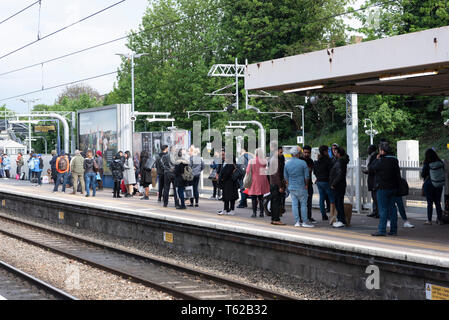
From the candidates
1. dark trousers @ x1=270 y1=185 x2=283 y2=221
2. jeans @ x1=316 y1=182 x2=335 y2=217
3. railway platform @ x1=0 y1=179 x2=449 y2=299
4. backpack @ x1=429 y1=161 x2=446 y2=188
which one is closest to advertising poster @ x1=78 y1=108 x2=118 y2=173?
railway platform @ x1=0 y1=179 x2=449 y2=299

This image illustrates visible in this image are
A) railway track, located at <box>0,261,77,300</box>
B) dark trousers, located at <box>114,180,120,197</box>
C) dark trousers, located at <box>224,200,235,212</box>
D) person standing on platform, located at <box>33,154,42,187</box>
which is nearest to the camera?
railway track, located at <box>0,261,77,300</box>

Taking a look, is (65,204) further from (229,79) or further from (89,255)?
(229,79)

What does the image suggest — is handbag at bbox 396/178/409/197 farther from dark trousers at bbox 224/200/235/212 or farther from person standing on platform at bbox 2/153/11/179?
person standing on platform at bbox 2/153/11/179

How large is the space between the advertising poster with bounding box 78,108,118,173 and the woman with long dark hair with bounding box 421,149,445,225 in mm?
15081

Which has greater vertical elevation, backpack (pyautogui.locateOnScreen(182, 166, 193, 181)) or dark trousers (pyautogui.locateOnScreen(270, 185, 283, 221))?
backpack (pyautogui.locateOnScreen(182, 166, 193, 181))

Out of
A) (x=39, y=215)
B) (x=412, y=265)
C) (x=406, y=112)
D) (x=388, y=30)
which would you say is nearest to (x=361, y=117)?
(x=406, y=112)

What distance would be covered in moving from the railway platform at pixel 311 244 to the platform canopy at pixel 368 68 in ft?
9.99

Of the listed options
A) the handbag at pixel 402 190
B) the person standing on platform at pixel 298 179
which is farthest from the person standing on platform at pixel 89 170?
the handbag at pixel 402 190

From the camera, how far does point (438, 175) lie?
1325 cm

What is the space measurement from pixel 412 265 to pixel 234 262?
4725mm

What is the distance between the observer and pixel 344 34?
57.8 metres

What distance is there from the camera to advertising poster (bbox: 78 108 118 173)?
2622cm

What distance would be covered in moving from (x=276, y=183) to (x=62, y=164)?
1432 cm

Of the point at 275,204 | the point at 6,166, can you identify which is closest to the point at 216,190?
the point at 275,204
